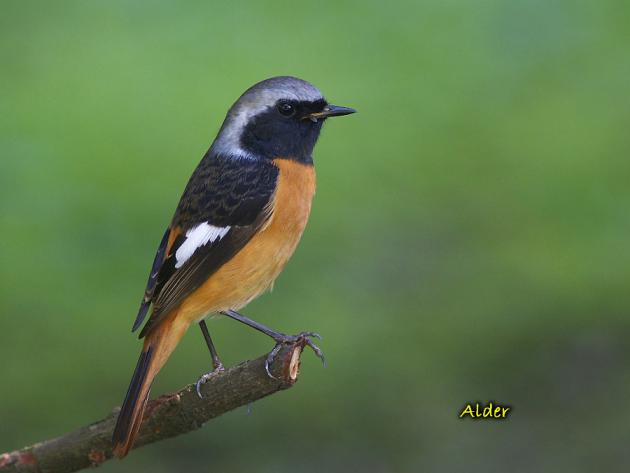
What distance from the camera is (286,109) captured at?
509cm

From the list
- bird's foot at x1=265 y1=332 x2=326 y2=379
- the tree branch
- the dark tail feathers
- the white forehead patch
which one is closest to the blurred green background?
the tree branch

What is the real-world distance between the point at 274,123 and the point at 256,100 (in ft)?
0.48

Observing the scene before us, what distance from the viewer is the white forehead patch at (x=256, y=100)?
4.96 meters

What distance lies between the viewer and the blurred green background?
7.34 meters

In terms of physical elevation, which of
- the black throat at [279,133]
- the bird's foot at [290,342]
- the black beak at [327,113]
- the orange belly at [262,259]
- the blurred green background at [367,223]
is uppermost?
the blurred green background at [367,223]

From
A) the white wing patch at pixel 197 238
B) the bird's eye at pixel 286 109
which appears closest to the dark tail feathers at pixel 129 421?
the white wing patch at pixel 197 238

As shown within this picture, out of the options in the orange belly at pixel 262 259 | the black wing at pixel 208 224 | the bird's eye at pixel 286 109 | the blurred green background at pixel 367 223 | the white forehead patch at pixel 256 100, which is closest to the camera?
the black wing at pixel 208 224

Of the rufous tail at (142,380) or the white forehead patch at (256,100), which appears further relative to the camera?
the white forehead patch at (256,100)

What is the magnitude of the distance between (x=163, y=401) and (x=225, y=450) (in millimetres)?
2669

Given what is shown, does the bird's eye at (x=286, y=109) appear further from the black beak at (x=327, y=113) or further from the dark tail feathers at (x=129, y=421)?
the dark tail feathers at (x=129, y=421)

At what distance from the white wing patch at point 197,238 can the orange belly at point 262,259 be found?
0.47ft

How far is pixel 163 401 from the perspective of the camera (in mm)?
4551

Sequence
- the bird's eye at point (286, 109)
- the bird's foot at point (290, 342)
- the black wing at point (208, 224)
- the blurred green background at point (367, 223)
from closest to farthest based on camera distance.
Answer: the bird's foot at point (290, 342) < the black wing at point (208, 224) < the bird's eye at point (286, 109) < the blurred green background at point (367, 223)

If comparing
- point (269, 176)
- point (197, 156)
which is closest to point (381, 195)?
point (197, 156)
